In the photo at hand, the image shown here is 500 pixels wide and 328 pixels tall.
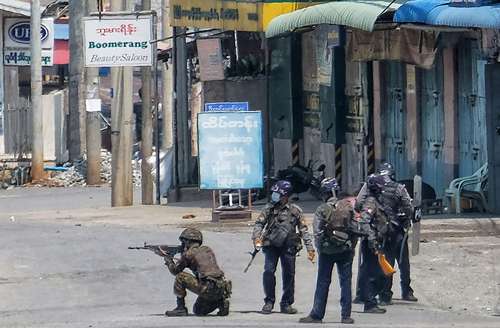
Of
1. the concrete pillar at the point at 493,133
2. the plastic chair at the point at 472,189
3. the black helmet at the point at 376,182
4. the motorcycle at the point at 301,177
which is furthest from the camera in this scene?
the motorcycle at the point at 301,177

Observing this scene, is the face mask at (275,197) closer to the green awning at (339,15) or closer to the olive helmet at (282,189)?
the olive helmet at (282,189)

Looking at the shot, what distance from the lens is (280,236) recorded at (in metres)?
15.7

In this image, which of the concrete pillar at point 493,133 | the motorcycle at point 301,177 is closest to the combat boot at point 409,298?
the concrete pillar at point 493,133

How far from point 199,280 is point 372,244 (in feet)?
6.13

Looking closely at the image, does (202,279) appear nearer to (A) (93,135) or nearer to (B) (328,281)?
(B) (328,281)

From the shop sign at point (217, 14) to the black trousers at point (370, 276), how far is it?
13.8 metres

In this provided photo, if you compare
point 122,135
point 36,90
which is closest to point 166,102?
point 36,90

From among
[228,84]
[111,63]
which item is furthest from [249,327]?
[228,84]

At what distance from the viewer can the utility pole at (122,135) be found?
3038 centimetres

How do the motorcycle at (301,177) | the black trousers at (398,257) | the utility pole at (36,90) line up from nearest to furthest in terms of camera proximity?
the black trousers at (398,257) < the motorcycle at (301,177) < the utility pole at (36,90)

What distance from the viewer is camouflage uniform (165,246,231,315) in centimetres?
1531

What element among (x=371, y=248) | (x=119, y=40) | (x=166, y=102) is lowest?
(x=371, y=248)

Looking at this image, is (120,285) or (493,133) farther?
(493,133)

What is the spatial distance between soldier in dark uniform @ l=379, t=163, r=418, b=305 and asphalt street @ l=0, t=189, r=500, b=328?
203 millimetres
